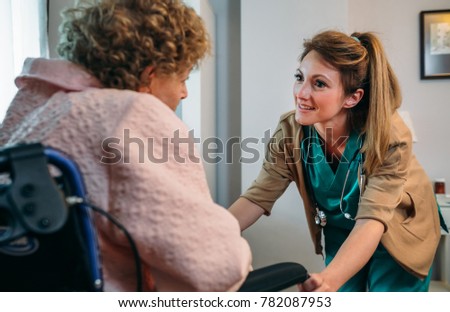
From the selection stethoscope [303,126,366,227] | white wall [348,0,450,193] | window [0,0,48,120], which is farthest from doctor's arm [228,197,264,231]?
white wall [348,0,450,193]

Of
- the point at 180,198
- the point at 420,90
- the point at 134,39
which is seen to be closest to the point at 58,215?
the point at 180,198

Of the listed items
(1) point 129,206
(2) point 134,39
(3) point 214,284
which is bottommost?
(3) point 214,284

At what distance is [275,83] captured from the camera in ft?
8.13

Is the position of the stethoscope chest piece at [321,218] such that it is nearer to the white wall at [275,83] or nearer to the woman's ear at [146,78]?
the woman's ear at [146,78]

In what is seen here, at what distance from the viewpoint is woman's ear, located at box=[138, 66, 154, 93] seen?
797 mm

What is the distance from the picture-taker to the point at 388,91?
1.34 meters

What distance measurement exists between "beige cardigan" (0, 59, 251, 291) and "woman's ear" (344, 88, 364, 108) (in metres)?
0.83

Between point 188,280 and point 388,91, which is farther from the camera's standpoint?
point 388,91

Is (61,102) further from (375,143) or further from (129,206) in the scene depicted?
(375,143)

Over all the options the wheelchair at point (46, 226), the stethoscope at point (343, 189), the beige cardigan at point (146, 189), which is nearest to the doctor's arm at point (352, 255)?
the stethoscope at point (343, 189)

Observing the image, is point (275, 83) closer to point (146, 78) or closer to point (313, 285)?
point (313, 285)

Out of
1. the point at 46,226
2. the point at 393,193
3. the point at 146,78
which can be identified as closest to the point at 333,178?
the point at 393,193
